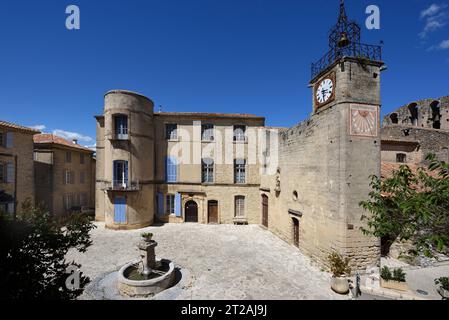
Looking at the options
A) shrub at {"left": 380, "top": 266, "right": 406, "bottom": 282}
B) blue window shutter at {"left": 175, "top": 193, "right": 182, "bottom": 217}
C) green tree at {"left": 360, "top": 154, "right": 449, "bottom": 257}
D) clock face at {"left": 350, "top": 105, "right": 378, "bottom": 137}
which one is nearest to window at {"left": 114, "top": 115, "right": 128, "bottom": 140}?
blue window shutter at {"left": 175, "top": 193, "right": 182, "bottom": 217}

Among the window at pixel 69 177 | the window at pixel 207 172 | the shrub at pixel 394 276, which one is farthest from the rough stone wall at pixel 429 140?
the window at pixel 69 177

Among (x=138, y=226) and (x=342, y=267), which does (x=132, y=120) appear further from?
(x=342, y=267)

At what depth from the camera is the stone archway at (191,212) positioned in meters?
18.1

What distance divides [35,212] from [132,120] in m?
13.3

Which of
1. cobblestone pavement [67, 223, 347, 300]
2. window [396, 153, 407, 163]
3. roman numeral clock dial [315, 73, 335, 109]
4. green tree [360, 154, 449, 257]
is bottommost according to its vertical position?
cobblestone pavement [67, 223, 347, 300]

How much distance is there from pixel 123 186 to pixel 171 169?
4053 millimetres

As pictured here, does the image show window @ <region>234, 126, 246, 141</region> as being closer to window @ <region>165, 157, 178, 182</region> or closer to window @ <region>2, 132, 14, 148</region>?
window @ <region>165, 157, 178, 182</region>

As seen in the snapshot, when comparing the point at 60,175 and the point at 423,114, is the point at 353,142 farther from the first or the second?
the point at 423,114

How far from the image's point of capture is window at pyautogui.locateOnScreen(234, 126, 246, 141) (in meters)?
18.0

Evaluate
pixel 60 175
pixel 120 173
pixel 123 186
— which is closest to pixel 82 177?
pixel 60 175

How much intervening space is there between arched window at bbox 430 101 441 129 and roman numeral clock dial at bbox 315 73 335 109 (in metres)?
24.7
